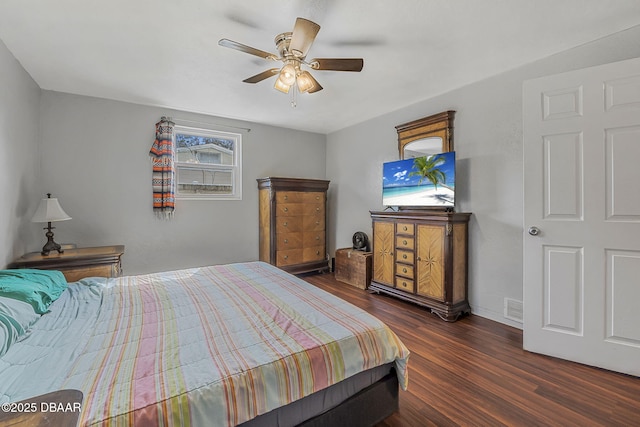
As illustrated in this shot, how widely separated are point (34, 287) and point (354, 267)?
10.7 feet

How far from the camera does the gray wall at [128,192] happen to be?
10.3 feet

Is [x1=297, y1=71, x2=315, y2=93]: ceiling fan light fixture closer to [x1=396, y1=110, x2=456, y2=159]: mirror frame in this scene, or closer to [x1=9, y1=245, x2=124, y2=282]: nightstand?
[x1=396, y1=110, x2=456, y2=159]: mirror frame

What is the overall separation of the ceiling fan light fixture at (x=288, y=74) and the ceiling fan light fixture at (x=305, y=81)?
63mm

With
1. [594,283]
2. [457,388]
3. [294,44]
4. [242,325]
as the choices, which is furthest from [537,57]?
[242,325]

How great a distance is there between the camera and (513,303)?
2643mm

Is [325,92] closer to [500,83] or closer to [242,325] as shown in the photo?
[500,83]

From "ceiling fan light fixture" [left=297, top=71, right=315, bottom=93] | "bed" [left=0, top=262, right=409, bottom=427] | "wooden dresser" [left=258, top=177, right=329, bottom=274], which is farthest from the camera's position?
"wooden dresser" [left=258, top=177, right=329, bottom=274]

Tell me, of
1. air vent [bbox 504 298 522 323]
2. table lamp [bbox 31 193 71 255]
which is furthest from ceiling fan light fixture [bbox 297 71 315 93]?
air vent [bbox 504 298 522 323]

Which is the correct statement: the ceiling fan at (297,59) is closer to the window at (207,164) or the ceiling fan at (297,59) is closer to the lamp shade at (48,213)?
the window at (207,164)

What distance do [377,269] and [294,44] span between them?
2.75 metres

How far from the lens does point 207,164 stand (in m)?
4.08

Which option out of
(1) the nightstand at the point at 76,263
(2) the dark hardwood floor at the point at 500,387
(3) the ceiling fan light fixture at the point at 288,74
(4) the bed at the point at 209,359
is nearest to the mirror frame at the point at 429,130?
(3) the ceiling fan light fixture at the point at 288,74

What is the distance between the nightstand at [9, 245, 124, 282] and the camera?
2379mm

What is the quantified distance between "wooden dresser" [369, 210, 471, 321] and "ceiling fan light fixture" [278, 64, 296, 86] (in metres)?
1.92
